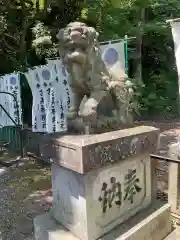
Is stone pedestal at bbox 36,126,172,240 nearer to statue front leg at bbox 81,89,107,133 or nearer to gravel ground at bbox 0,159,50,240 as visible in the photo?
statue front leg at bbox 81,89,107,133

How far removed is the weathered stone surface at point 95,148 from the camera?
225cm

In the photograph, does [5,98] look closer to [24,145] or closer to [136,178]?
[24,145]

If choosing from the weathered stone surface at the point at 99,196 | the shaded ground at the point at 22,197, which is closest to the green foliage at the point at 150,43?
the shaded ground at the point at 22,197

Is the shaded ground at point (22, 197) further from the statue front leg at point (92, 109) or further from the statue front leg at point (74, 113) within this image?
the statue front leg at point (92, 109)

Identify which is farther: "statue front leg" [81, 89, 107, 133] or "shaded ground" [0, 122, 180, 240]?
"shaded ground" [0, 122, 180, 240]

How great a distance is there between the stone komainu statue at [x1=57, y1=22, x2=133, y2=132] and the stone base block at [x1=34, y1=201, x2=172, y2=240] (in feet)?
3.20

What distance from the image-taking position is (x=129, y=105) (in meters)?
2.93

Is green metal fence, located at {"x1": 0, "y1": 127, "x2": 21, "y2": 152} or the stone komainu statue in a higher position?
the stone komainu statue

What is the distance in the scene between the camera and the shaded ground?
11.6 feet

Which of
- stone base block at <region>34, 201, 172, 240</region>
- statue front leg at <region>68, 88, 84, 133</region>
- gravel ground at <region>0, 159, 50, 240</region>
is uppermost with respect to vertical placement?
statue front leg at <region>68, 88, 84, 133</region>

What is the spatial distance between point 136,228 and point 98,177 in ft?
2.15

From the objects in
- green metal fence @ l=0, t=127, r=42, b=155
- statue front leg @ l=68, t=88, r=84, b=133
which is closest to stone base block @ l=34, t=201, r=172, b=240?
statue front leg @ l=68, t=88, r=84, b=133

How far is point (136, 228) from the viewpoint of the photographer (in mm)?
2639

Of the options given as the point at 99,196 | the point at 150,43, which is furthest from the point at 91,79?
the point at 150,43
